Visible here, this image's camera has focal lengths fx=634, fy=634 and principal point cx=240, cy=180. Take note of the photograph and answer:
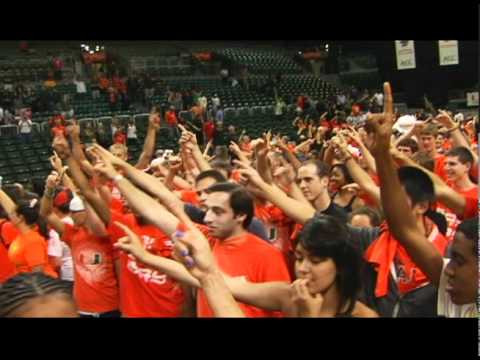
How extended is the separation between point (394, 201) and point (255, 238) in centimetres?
77

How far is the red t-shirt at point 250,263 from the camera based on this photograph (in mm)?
2797

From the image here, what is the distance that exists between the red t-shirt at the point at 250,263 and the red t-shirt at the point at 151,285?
650 mm

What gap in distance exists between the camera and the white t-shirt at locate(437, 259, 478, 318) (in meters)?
2.66

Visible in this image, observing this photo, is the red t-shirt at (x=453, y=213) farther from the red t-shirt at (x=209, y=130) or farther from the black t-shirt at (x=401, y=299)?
the red t-shirt at (x=209, y=130)

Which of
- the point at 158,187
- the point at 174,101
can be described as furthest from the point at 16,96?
the point at 158,187

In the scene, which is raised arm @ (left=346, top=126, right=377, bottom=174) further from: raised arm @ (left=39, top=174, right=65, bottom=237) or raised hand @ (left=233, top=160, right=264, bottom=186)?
raised arm @ (left=39, top=174, right=65, bottom=237)

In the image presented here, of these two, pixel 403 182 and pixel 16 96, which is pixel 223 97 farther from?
pixel 403 182

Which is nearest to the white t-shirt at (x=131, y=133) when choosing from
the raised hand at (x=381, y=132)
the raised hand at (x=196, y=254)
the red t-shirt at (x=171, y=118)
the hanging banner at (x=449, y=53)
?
the red t-shirt at (x=171, y=118)

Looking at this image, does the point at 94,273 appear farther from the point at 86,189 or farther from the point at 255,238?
the point at 255,238

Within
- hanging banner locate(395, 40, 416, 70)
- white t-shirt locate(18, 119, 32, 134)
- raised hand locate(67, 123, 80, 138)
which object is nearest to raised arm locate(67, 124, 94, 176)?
raised hand locate(67, 123, 80, 138)

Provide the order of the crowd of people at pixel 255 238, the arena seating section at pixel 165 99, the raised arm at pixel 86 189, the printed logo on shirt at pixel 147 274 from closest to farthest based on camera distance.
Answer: the crowd of people at pixel 255 238 < the printed logo on shirt at pixel 147 274 < the raised arm at pixel 86 189 < the arena seating section at pixel 165 99
